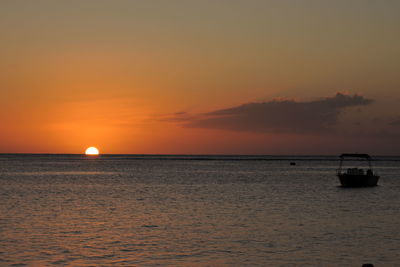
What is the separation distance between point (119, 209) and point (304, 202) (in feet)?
71.8

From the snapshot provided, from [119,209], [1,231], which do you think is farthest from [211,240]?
[119,209]

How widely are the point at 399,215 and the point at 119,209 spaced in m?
26.1

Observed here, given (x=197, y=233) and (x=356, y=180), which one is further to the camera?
(x=356, y=180)

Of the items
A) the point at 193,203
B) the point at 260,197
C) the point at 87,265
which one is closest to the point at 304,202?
the point at 260,197

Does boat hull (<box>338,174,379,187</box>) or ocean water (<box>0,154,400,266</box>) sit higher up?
boat hull (<box>338,174,379,187</box>)

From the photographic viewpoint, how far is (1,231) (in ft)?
121

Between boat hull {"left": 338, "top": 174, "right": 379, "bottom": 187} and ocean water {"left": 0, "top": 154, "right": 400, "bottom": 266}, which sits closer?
ocean water {"left": 0, "top": 154, "right": 400, "bottom": 266}

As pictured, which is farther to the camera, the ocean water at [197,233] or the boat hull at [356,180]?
the boat hull at [356,180]

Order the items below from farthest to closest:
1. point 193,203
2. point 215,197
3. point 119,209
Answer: point 215,197 → point 193,203 → point 119,209

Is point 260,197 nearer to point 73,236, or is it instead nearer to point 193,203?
point 193,203

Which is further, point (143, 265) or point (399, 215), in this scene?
point (399, 215)

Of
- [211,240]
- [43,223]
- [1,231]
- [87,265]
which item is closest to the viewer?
[87,265]

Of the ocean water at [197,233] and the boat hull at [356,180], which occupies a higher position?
the boat hull at [356,180]

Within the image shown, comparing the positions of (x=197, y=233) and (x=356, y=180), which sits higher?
(x=356, y=180)
